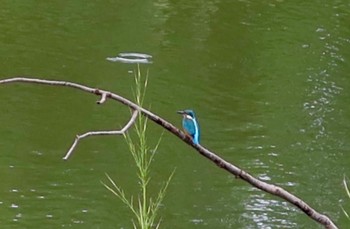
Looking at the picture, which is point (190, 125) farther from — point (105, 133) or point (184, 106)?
point (184, 106)

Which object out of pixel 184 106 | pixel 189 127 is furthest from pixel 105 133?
pixel 184 106

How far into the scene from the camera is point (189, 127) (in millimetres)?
1809

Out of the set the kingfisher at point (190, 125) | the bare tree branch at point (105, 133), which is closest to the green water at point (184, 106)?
the kingfisher at point (190, 125)

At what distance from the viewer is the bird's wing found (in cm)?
176

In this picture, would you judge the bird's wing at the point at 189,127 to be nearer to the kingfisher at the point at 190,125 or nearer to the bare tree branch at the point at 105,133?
the kingfisher at the point at 190,125

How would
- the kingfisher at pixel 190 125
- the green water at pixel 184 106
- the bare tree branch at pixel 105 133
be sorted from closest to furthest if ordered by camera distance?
the bare tree branch at pixel 105 133 → the kingfisher at pixel 190 125 → the green water at pixel 184 106

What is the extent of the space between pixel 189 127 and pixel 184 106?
22.2 feet

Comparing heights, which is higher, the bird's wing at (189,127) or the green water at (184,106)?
the bird's wing at (189,127)

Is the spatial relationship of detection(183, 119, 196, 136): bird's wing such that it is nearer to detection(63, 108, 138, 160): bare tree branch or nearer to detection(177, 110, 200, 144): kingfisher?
detection(177, 110, 200, 144): kingfisher

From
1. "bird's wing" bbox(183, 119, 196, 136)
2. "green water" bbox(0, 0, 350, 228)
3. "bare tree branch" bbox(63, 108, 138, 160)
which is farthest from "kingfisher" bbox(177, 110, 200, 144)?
"green water" bbox(0, 0, 350, 228)

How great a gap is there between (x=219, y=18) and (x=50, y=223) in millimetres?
6326

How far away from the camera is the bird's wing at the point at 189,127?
176 cm

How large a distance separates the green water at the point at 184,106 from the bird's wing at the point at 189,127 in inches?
181

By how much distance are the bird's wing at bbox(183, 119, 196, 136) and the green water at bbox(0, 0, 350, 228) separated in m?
4.59
